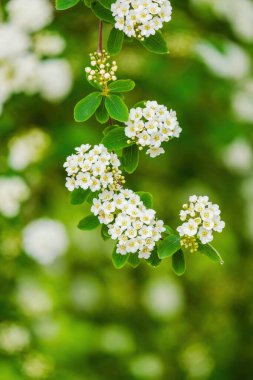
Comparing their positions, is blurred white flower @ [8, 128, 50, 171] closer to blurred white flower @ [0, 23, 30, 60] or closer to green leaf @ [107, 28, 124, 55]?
blurred white flower @ [0, 23, 30, 60]

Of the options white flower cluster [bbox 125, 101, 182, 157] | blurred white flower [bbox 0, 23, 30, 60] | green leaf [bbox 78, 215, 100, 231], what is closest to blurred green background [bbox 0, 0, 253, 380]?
blurred white flower [bbox 0, 23, 30, 60]

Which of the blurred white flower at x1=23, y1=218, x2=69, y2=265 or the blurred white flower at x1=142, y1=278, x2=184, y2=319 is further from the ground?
the blurred white flower at x1=23, y1=218, x2=69, y2=265

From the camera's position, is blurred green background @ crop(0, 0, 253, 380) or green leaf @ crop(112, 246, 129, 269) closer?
green leaf @ crop(112, 246, 129, 269)

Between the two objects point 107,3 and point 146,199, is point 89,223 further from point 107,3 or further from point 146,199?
point 107,3

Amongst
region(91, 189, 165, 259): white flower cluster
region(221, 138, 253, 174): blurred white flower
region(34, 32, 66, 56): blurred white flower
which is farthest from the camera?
region(221, 138, 253, 174): blurred white flower

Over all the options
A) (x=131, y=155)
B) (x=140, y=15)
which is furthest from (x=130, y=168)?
(x=140, y=15)

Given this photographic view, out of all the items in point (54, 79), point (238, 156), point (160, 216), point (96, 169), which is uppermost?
point (54, 79)
